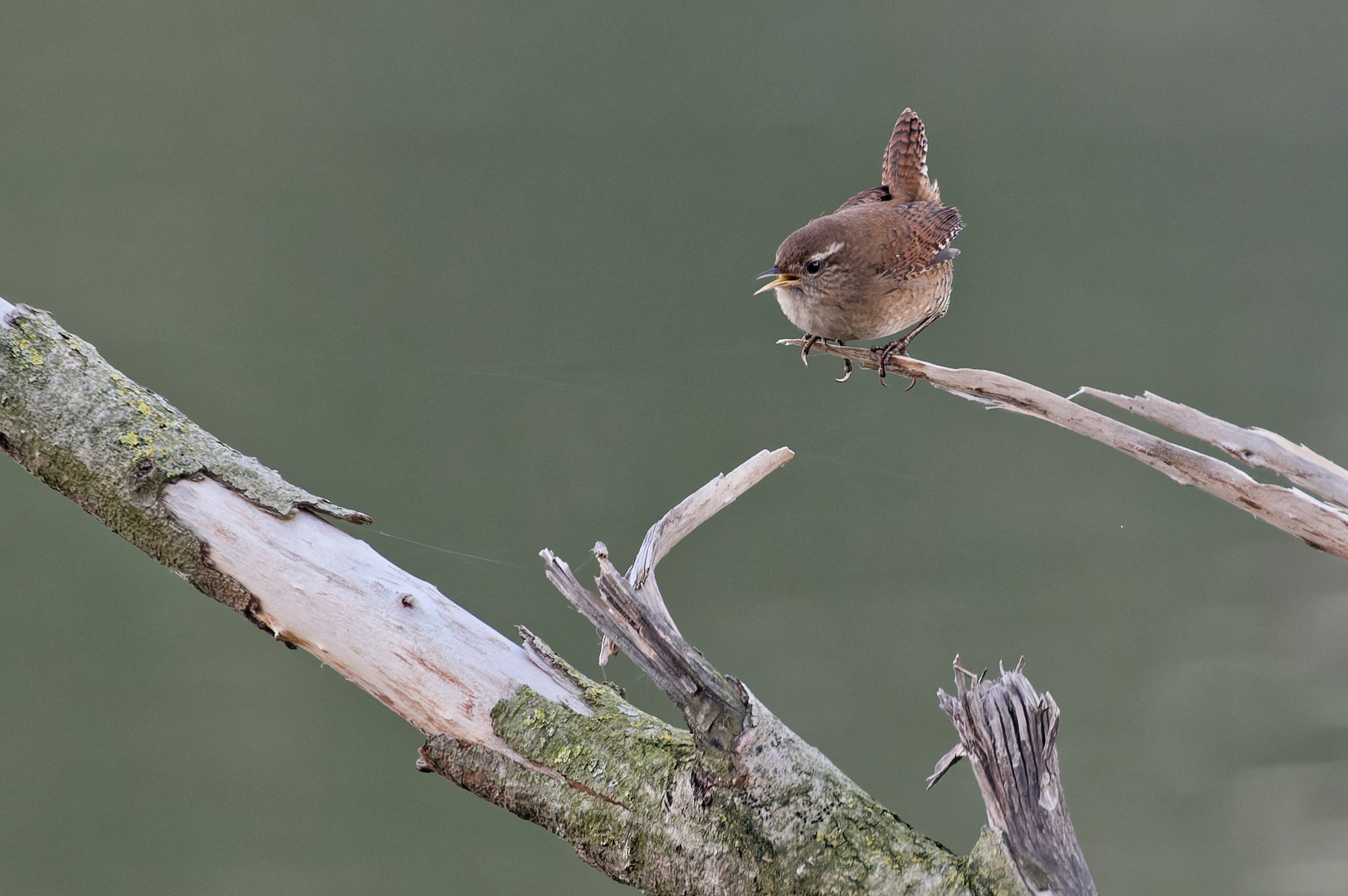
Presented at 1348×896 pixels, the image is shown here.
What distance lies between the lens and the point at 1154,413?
1.19 m

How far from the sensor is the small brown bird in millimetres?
1358

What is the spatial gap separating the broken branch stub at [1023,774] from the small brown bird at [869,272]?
61 centimetres

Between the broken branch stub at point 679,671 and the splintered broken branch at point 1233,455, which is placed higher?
the splintered broken branch at point 1233,455

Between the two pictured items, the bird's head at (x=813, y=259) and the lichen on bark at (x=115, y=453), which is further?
the bird's head at (x=813, y=259)

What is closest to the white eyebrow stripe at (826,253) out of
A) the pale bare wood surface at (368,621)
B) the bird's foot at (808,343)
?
the bird's foot at (808,343)

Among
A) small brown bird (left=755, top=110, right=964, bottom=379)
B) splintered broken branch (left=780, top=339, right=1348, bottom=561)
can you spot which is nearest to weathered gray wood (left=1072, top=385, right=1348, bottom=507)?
splintered broken branch (left=780, top=339, right=1348, bottom=561)

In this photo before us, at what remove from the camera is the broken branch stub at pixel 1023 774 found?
3.02ft

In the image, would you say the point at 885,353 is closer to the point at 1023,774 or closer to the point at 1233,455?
the point at 1233,455

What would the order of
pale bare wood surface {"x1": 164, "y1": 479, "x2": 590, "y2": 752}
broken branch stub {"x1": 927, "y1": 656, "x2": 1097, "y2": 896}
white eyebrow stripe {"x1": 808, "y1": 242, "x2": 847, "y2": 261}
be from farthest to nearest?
white eyebrow stripe {"x1": 808, "y1": 242, "x2": 847, "y2": 261}, pale bare wood surface {"x1": 164, "y1": 479, "x2": 590, "y2": 752}, broken branch stub {"x1": 927, "y1": 656, "x2": 1097, "y2": 896}

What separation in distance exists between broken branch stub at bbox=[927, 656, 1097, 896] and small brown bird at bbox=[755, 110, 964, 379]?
0.61 metres

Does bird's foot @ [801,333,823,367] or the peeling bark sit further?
bird's foot @ [801,333,823,367]

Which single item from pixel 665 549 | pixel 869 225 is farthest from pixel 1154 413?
pixel 665 549

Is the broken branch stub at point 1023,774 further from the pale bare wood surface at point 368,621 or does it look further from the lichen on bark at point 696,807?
the pale bare wood surface at point 368,621

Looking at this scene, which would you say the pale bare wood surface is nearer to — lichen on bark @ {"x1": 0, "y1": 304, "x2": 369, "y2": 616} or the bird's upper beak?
lichen on bark @ {"x1": 0, "y1": 304, "x2": 369, "y2": 616}
